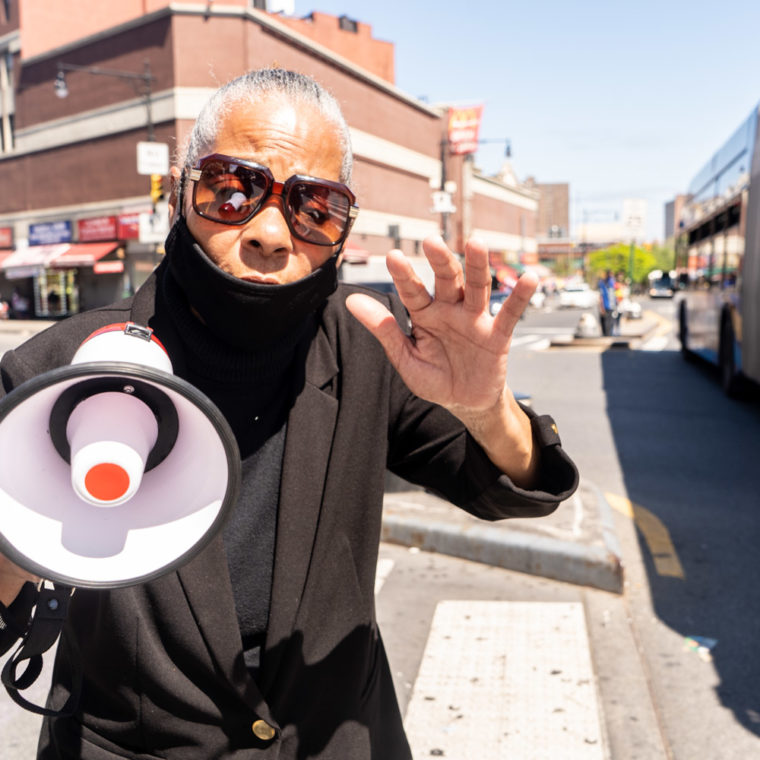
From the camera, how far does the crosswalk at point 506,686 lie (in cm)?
308

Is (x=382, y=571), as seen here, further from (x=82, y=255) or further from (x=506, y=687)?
(x=82, y=255)

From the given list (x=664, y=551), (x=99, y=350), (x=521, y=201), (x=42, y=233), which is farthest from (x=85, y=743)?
(x=521, y=201)

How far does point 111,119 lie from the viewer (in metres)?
34.6

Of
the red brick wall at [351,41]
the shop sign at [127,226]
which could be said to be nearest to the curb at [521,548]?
the shop sign at [127,226]

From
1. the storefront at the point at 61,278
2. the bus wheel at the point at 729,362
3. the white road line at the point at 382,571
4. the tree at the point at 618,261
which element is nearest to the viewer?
the white road line at the point at 382,571

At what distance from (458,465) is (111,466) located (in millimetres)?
809

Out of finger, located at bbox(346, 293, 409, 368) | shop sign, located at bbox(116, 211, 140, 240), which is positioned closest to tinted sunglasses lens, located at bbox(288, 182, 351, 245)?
finger, located at bbox(346, 293, 409, 368)

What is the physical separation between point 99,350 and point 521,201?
82103mm

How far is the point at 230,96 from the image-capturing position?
1507 mm

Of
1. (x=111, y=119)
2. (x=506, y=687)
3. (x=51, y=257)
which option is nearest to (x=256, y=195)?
(x=506, y=687)

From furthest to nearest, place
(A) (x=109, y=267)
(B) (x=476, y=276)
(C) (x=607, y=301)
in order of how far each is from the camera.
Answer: (A) (x=109, y=267) → (C) (x=607, y=301) → (B) (x=476, y=276)

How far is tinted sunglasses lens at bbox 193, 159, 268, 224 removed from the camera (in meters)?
1.46

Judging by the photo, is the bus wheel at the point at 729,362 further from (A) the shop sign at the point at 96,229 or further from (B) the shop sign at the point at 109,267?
(A) the shop sign at the point at 96,229

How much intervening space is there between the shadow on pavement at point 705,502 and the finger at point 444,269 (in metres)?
2.75
